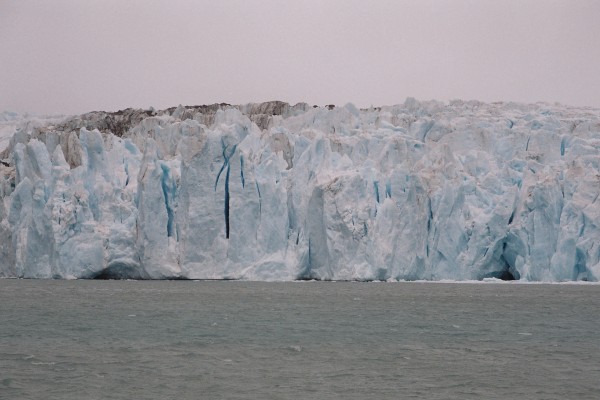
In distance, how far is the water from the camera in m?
12.8

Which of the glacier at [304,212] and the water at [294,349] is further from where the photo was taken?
the glacier at [304,212]

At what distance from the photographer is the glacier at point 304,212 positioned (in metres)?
36.8

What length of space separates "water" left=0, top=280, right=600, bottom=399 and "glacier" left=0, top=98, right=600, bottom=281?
25.8ft

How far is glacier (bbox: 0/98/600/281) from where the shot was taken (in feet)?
121

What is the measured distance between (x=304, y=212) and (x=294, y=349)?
862 inches

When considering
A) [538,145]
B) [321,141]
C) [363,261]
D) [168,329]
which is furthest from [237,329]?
[538,145]

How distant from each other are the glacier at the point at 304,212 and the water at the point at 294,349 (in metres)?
7.85

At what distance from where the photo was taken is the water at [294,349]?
12.8 metres

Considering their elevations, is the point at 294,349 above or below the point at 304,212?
above

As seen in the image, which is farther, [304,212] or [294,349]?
[304,212]

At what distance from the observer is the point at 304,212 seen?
38.6 meters

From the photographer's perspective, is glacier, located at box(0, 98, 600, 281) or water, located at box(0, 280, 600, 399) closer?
water, located at box(0, 280, 600, 399)

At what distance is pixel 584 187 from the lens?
36.0 meters

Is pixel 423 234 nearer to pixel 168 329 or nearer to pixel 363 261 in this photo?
pixel 363 261
